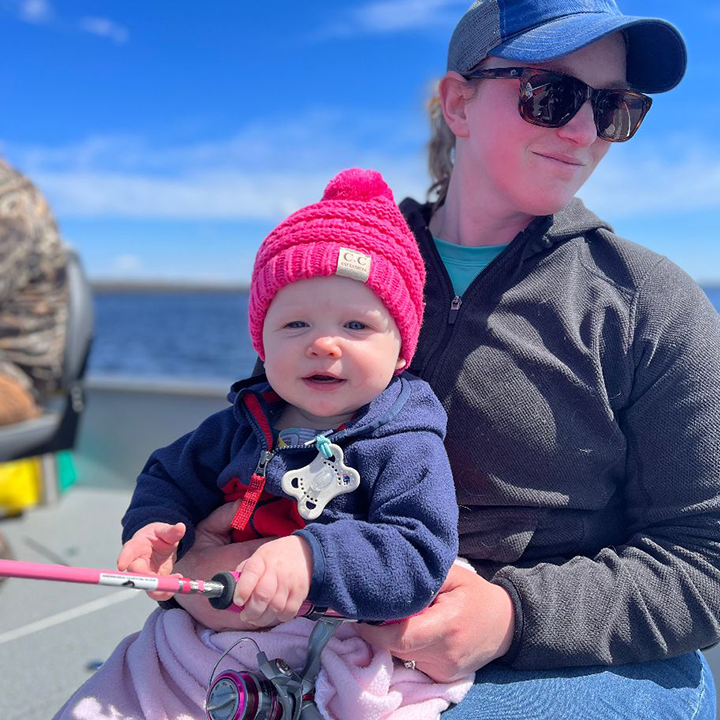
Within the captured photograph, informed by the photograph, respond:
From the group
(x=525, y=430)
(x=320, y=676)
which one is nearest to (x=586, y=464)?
(x=525, y=430)

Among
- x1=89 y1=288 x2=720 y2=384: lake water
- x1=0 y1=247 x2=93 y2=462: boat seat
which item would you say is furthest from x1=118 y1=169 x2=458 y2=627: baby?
x1=89 y1=288 x2=720 y2=384: lake water

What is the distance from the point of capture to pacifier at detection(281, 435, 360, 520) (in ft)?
3.82

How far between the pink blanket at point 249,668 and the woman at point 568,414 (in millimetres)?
32

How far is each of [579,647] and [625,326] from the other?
53cm

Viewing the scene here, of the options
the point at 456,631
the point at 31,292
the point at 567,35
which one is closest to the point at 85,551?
the point at 31,292

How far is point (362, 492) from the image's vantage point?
119cm

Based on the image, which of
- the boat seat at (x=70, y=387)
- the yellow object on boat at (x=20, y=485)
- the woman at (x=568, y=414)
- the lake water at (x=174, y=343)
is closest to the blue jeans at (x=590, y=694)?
the woman at (x=568, y=414)

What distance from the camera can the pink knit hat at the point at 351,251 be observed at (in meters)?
1.21

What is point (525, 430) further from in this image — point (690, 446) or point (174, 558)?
point (174, 558)

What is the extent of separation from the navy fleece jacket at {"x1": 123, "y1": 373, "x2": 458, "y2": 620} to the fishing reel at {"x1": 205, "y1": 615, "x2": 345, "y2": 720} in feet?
0.29

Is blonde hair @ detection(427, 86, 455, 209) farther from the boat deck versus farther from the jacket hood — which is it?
the boat deck

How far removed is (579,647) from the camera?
1260mm

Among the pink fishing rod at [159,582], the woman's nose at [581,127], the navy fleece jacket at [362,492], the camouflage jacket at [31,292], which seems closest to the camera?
the pink fishing rod at [159,582]

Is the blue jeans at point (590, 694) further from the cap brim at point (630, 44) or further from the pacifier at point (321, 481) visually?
the cap brim at point (630, 44)
